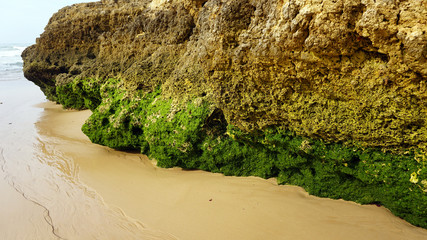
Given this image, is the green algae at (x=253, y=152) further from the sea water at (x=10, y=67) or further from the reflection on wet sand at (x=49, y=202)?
the sea water at (x=10, y=67)

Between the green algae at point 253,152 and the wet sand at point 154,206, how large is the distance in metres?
0.17

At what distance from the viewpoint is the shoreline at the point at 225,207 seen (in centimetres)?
338

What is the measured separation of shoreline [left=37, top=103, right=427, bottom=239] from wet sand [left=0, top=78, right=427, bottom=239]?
0.04 feet

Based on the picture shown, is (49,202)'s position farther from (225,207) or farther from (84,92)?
Result: (84,92)

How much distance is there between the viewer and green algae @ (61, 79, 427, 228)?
10.5 ft

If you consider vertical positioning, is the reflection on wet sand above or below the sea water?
above

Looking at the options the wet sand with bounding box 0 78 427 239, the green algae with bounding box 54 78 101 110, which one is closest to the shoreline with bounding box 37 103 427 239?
the wet sand with bounding box 0 78 427 239

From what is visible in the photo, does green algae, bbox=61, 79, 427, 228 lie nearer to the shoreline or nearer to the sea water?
the shoreline

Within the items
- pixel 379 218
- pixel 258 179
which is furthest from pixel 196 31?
pixel 379 218

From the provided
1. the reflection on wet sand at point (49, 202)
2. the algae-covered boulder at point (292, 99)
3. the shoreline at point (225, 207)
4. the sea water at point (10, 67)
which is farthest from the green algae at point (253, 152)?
the sea water at point (10, 67)

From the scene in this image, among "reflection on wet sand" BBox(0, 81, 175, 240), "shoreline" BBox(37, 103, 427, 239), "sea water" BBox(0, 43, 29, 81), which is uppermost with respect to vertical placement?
"shoreline" BBox(37, 103, 427, 239)

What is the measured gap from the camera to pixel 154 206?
407 cm

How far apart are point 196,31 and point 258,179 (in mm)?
3216

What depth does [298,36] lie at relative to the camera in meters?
3.08
